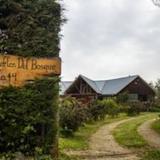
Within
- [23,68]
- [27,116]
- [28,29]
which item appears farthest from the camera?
[28,29]

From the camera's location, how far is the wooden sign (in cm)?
1066

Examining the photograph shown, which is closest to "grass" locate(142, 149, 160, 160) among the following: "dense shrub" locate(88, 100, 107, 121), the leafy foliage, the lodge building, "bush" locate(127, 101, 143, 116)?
the leafy foliage

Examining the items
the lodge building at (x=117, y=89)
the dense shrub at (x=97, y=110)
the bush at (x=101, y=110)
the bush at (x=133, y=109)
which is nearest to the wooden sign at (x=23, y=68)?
the dense shrub at (x=97, y=110)

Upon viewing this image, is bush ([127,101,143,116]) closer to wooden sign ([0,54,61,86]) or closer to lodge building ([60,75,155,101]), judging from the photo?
lodge building ([60,75,155,101])

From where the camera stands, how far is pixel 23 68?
1089cm

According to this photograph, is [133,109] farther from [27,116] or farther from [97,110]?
[27,116]

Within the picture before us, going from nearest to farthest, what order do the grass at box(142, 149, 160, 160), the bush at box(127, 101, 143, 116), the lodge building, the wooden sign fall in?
the wooden sign
the grass at box(142, 149, 160, 160)
the bush at box(127, 101, 143, 116)
the lodge building

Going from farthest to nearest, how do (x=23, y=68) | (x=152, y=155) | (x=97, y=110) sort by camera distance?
(x=97, y=110), (x=152, y=155), (x=23, y=68)

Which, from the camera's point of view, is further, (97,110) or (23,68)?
(97,110)

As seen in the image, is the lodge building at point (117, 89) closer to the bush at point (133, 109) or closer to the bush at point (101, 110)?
the bush at point (133, 109)

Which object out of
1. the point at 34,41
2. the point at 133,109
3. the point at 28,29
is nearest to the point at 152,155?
the point at 34,41

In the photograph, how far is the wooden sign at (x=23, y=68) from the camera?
10664 mm

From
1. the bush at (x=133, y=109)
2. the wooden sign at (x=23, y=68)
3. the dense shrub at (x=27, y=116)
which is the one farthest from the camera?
the bush at (x=133, y=109)

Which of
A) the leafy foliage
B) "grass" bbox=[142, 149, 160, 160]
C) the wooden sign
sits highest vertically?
the leafy foliage
